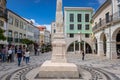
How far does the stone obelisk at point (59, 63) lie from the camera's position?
8844 mm

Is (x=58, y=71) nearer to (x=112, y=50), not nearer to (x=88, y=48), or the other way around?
(x=112, y=50)

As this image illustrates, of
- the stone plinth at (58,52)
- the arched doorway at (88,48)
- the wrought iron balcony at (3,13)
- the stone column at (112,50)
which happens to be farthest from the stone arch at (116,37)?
the wrought iron balcony at (3,13)

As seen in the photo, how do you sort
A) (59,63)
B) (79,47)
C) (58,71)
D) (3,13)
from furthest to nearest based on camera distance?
(79,47) → (3,13) → (59,63) → (58,71)

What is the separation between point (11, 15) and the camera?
31.9 meters

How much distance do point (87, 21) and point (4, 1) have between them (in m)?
19.6

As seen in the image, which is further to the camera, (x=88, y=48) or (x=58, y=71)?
(x=88, y=48)

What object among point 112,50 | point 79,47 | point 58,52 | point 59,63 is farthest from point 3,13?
point 59,63

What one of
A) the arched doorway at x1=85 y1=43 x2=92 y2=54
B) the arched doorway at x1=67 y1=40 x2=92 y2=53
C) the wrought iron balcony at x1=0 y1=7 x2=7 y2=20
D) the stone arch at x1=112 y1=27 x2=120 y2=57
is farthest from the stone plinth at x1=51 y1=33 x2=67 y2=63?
the arched doorway at x1=85 y1=43 x2=92 y2=54

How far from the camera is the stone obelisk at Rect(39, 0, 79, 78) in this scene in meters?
8.84

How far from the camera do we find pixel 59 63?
9.73 meters

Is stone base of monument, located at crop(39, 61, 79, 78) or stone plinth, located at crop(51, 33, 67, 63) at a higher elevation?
stone plinth, located at crop(51, 33, 67, 63)

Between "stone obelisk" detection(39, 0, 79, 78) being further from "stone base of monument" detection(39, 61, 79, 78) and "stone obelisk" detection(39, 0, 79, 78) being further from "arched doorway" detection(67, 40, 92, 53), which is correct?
"arched doorway" detection(67, 40, 92, 53)

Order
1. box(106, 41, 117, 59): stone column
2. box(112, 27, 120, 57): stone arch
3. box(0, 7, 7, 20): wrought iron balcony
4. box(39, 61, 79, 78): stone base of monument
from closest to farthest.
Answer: box(39, 61, 79, 78): stone base of monument → box(112, 27, 120, 57): stone arch → box(106, 41, 117, 59): stone column → box(0, 7, 7, 20): wrought iron balcony

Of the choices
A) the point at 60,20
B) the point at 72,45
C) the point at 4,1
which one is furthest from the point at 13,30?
the point at 60,20
